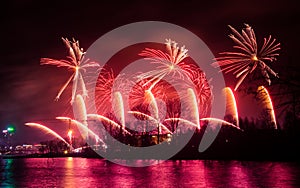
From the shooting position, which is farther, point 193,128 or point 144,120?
point 144,120

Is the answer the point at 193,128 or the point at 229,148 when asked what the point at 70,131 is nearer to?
the point at 193,128

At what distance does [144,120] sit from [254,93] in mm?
74891

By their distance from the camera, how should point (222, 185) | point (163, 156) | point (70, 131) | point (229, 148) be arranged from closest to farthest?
point (222, 185) → point (229, 148) → point (163, 156) → point (70, 131)

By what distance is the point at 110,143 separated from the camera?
86.4 metres

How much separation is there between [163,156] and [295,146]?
75.2 ft

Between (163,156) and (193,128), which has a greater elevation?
(193,128)

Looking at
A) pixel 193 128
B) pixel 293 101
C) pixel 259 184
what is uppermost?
pixel 193 128

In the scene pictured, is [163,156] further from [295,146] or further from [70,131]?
[70,131]

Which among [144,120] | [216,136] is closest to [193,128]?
[216,136]

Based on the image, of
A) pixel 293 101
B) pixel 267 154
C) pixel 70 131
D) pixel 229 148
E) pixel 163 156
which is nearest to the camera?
pixel 293 101

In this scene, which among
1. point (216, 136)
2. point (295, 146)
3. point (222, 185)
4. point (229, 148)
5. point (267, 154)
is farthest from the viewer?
point (216, 136)

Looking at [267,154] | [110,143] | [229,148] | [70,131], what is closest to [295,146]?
[267,154]

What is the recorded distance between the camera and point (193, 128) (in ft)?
244

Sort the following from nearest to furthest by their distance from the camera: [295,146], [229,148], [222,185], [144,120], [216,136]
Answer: [222,185] < [295,146] < [229,148] < [216,136] < [144,120]
